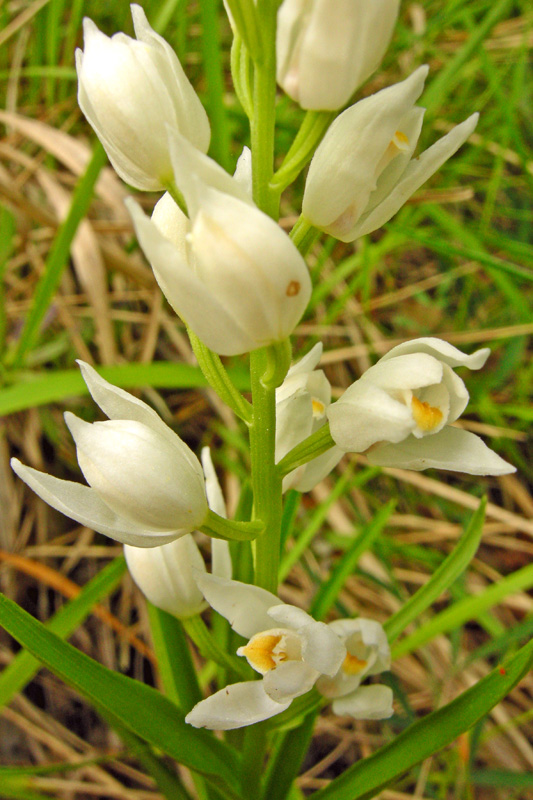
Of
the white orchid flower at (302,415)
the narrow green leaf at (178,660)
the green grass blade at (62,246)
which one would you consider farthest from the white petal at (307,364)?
the green grass blade at (62,246)

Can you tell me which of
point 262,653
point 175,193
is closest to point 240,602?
point 262,653

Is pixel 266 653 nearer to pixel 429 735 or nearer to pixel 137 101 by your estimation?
pixel 429 735

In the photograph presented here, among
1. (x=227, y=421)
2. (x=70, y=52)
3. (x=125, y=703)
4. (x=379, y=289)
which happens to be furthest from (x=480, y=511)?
(x=70, y=52)

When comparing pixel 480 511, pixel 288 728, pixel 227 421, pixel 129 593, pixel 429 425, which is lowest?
pixel 129 593

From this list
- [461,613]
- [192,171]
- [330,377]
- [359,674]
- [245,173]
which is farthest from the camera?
[330,377]

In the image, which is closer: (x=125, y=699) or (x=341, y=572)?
(x=125, y=699)

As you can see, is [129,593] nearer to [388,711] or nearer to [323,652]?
[388,711]

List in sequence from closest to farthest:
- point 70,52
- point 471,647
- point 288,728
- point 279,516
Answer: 1. point 279,516
2. point 288,728
3. point 471,647
4. point 70,52
